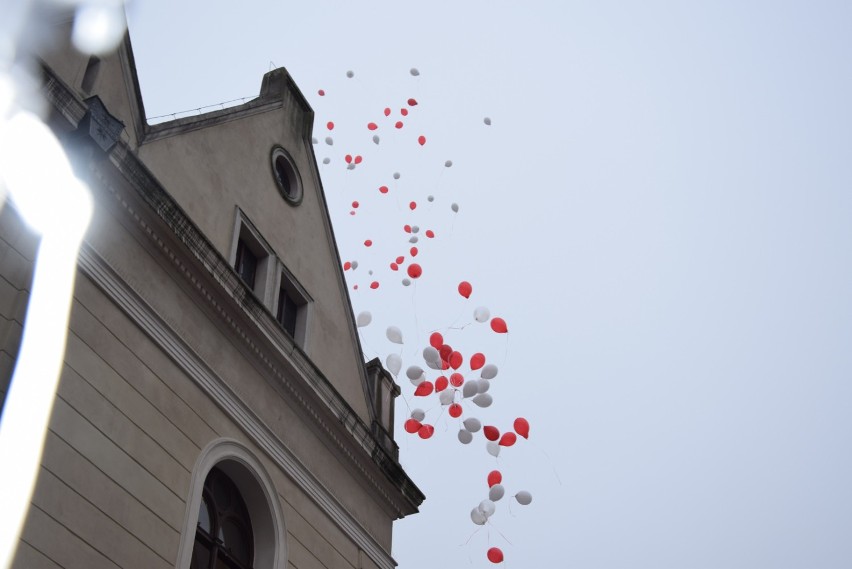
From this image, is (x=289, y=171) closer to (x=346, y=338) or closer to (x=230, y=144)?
(x=230, y=144)

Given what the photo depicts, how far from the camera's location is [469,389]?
1487 cm

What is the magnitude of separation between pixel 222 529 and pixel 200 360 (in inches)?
93.0

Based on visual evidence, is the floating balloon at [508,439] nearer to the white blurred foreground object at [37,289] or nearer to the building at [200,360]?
the building at [200,360]

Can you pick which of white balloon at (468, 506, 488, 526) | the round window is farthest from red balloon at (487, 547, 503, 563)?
the round window

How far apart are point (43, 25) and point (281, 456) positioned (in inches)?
267

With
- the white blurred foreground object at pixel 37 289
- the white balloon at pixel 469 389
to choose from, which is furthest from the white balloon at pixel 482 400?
the white blurred foreground object at pixel 37 289

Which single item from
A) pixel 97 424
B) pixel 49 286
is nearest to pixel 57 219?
pixel 49 286

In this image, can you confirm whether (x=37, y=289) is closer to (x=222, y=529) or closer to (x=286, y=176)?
(x=222, y=529)

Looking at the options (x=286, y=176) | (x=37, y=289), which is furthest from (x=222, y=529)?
(x=286, y=176)

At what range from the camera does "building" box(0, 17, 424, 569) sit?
10.0 m

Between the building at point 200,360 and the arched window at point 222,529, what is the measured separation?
0.09 ft

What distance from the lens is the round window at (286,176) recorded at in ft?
54.1

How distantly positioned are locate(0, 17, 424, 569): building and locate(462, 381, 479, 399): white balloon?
6.56 feet

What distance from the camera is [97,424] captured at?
10.2 m
